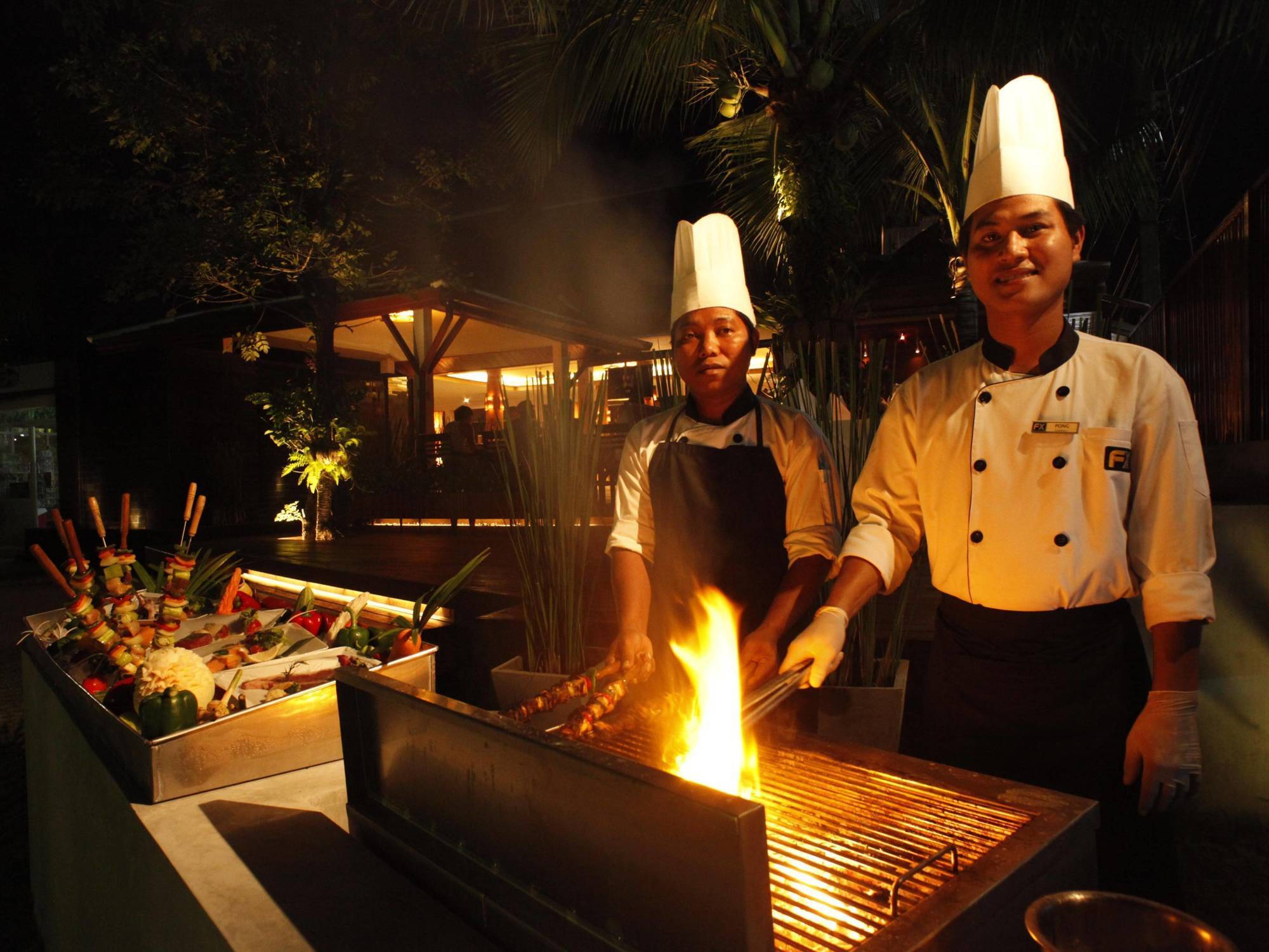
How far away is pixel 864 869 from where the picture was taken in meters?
1.01

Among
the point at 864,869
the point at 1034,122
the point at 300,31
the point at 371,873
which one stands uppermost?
the point at 300,31

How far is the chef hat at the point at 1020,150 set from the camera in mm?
1468

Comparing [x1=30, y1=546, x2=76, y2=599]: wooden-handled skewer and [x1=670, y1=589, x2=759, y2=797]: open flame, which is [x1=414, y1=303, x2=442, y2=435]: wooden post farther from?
[x1=670, y1=589, x2=759, y2=797]: open flame

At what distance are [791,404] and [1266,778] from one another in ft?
7.16

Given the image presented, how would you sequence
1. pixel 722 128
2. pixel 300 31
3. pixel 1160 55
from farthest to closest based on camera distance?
pixel 300 31 → pixel 722 128 → pixel 1160 55

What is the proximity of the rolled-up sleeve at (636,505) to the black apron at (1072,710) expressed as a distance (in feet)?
3.30

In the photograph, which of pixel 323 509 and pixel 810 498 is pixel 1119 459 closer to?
pixel 810 498

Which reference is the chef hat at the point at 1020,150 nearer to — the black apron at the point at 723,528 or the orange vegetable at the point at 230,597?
the black apron at the point at 723,528

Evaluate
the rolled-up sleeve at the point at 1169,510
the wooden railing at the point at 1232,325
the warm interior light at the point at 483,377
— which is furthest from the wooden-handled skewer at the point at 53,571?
the warm interior light at the point at 483,377

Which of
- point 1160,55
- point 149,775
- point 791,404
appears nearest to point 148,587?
point 149,775

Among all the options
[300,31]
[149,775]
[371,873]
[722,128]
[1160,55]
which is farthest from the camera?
[300,31]

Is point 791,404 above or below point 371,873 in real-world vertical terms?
above

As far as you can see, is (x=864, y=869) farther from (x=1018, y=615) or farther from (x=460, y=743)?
(x=1018, y=615)

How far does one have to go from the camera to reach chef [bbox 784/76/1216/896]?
4.46 ft
